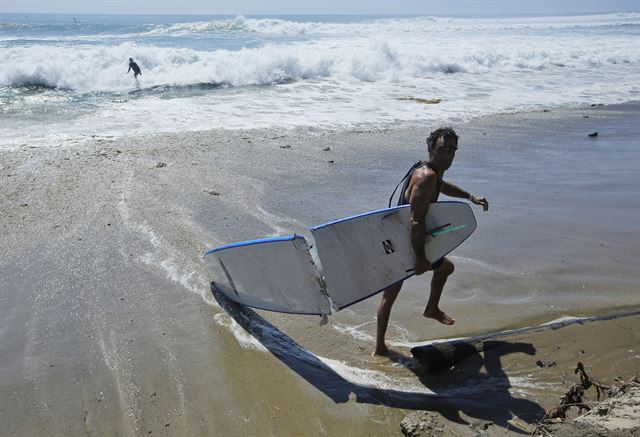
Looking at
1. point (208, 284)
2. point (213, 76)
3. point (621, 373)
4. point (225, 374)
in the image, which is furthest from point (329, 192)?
point (213, 76)

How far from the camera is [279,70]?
55.1 feet

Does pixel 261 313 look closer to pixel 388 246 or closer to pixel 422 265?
pixel 388 246

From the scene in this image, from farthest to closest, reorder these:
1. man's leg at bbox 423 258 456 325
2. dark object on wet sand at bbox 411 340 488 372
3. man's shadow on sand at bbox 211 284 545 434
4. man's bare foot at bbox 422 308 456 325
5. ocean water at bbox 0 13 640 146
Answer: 1. ocean water at bbox 0 13 640 146
2. man's bare foot at bbox 422 308 456 325
3. man's leg at bbox 423 258 456 325
4. dark object on wet sand at bbox 411 340 488 372
5. man's shadow on sand at bbox 211 284 545 434

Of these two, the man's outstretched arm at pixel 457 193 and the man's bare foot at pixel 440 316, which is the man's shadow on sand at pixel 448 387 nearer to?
the man's bare foot at pixel 440 316

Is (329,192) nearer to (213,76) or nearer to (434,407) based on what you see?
(434,407)

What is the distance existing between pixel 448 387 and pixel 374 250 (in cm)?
92

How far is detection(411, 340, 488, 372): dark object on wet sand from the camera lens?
3.04 m

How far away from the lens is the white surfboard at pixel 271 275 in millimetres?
3148

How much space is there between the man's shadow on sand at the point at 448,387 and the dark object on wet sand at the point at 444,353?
22 millimetres

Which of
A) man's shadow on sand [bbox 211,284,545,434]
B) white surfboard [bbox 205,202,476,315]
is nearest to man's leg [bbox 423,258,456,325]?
white surfboard [bbox 205,202,476,315]

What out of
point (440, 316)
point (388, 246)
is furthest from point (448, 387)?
point (388, 246)

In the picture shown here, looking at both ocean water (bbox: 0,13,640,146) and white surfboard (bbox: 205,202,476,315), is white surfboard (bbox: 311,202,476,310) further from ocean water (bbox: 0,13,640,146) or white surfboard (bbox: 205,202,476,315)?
ocean water (bbox: 0,13,640,146)

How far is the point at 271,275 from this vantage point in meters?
3.41

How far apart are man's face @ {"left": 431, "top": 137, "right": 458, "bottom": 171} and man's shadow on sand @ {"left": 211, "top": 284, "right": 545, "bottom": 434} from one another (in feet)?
3.91
